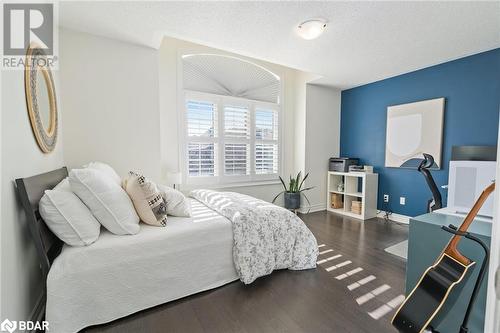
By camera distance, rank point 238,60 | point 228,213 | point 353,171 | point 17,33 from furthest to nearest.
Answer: point 353,171
point 238,60
point 228,213
point 17,33

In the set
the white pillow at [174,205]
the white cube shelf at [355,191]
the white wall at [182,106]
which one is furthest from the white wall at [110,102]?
the white cube shelf at [355,191]

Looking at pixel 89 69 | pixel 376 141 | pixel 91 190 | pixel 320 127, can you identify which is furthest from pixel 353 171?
pixel 89 69

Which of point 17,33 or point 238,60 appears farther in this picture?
point 238,60

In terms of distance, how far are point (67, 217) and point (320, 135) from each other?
13.0 ft

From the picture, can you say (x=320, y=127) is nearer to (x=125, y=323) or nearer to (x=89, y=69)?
(x=89, y=69)

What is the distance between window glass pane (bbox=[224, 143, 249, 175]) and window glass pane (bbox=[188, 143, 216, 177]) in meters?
0.23

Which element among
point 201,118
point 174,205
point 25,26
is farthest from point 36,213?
point 201,118

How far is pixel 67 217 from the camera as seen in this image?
4.42 feet

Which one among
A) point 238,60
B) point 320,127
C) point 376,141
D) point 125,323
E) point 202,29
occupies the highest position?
point 238,60

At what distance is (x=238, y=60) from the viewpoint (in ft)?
12.0

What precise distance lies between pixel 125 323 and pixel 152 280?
29cm

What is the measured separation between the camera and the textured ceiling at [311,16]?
1853 mm

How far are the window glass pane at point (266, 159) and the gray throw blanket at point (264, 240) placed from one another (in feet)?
5.86

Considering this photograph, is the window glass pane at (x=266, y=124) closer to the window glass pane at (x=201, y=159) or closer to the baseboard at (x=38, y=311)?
the window glass pane at (x=201, y=159)
